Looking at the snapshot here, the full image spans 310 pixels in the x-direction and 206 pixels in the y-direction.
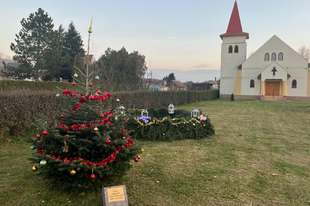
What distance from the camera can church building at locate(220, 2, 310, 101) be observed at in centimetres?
3053

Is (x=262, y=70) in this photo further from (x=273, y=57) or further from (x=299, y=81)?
(x=299, y=81)

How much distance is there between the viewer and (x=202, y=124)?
759 centimetres

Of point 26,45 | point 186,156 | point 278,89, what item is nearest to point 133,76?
point 26,45

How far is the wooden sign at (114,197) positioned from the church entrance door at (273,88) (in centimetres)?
3508

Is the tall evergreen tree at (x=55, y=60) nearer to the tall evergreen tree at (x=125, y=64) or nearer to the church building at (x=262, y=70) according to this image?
the tall evergreen tree at (x=125, y=64)

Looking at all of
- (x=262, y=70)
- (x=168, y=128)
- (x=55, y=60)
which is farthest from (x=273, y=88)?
(x=55, y=60)

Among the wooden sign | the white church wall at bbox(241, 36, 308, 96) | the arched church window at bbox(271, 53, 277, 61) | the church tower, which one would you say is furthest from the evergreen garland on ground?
the church tower

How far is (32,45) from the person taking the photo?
92.3 feet

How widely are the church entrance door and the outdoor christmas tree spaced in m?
34.5

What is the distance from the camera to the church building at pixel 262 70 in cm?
3053

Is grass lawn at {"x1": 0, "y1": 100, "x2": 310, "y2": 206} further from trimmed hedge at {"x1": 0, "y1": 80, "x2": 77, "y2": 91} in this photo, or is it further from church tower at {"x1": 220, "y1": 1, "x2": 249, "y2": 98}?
church tower at {"x1": 220, "y1": 1, "x2": 249, "y2": 98}

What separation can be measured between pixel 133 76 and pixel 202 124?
22677mm

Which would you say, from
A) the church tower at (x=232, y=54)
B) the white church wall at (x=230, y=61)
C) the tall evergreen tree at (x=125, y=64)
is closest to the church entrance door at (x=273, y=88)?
the church tower at (x=232, y=54)

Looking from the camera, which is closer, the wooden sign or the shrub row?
→ the wooden sign
